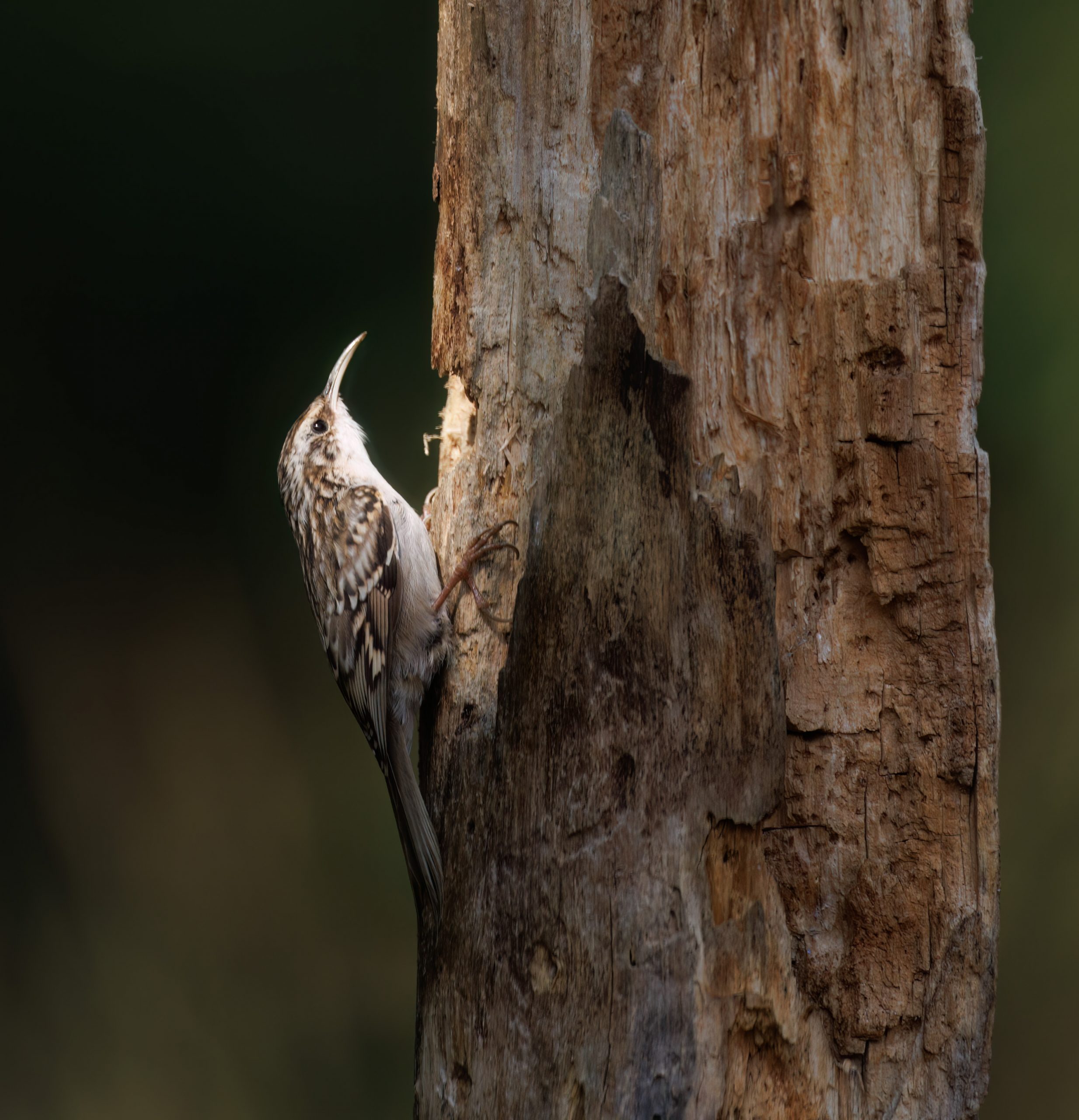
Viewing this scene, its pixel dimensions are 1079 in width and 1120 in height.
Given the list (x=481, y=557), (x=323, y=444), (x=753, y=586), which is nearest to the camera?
(x=753, y=586)

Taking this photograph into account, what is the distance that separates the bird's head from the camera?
8.59ft

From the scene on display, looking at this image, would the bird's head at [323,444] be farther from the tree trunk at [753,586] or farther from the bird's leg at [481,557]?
the tree trunk at [753,586]

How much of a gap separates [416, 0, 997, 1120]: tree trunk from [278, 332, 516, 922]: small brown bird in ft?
0.87

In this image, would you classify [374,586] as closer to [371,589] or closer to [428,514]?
[371,589]

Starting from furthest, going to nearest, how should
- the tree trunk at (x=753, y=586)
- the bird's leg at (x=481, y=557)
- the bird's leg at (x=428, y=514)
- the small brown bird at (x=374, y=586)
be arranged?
the bird's leg at (x=428, y=514) < the small brown bird at (x=374, y=586) < the bird's leg at (x=481, y=557) < the tree trunk at (x=753, y=586)

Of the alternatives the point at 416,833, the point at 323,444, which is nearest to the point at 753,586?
the point at 416,833

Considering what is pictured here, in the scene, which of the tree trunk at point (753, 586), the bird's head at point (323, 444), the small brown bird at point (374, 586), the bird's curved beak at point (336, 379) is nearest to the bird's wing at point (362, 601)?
the small brown bird at point (374, 586)

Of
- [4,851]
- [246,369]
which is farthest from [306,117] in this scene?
[4,851]

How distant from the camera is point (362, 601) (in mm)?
2344

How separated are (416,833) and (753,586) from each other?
78 centimetres

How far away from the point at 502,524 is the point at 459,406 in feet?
0.91

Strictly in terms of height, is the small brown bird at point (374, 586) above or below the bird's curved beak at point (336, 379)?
below

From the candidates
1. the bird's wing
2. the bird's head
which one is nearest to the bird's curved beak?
the bird's head

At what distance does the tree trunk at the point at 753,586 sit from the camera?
1558mm
